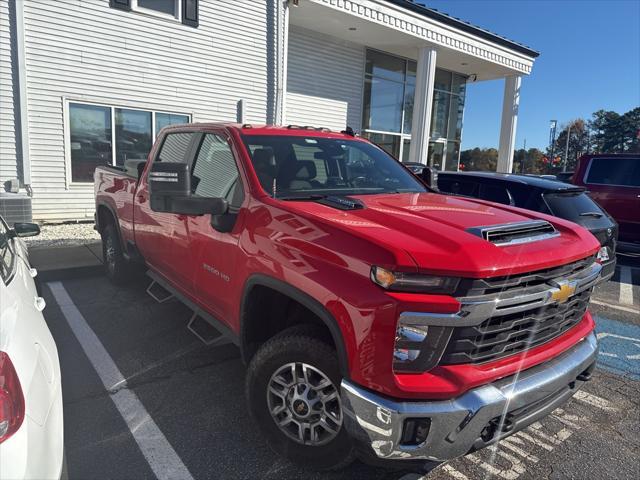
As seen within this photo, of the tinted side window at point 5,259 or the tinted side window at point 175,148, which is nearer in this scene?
the tinted side window at point 5,259

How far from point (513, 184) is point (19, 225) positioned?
5222 millimetres

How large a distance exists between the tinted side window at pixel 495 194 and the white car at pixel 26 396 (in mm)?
5087

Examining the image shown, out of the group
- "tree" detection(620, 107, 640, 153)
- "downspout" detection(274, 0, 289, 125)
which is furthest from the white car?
"tree" detection(620, 107, 640, 153)

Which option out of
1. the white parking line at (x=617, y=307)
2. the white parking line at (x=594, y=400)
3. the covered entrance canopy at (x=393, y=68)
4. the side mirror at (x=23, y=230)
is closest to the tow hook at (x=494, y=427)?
the white parking line at (x=594, y=400)

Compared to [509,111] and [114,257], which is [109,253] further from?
[509,111]

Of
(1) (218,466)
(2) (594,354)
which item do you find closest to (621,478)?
(2) (594,354)

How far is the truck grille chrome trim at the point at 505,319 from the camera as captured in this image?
1.97m

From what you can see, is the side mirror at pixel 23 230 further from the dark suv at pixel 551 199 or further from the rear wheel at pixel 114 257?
the dark suv at pixel 551 199

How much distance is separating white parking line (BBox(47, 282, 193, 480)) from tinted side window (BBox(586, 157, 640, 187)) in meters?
8.73

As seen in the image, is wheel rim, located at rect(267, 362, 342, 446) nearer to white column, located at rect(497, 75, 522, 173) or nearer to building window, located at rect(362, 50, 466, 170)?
building window, located at rect(362, 50, 466, 170)

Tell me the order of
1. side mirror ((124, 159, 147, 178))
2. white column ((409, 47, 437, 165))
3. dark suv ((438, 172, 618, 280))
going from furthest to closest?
white column ((409, 47, 437, 165)) → dark suv ((438, 172, 618, 280)) → side mirror ((124, 159, 147, 178))

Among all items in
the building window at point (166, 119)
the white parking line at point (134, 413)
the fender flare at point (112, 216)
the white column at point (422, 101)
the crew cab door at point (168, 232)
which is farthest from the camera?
the white column at point (422, 101)

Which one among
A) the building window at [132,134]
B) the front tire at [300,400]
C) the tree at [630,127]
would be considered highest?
the tree at [630,127]

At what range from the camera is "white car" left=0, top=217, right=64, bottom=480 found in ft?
4.85
